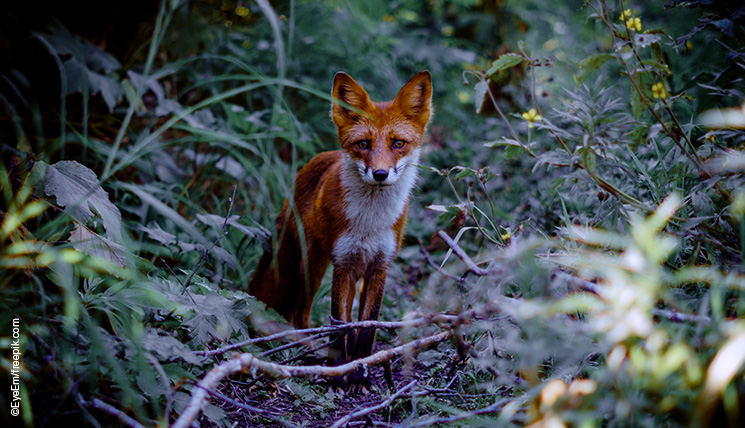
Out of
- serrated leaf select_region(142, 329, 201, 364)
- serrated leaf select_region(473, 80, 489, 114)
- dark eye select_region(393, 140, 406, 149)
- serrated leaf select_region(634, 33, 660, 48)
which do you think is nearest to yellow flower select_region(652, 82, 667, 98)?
serrated leaf select_region(634, 33, 660, 48)

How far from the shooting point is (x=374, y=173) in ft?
8.84

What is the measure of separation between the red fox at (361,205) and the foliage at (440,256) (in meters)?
0.27

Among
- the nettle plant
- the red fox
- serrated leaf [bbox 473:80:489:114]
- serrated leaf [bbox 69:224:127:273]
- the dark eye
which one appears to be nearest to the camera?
the nettle plant

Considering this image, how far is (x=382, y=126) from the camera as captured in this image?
2943 mm

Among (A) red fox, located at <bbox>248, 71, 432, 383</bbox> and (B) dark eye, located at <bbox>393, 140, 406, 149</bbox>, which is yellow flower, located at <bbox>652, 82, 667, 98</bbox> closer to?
(A) red fox, located at <bbox>248, 71, 432, 383</bbox>

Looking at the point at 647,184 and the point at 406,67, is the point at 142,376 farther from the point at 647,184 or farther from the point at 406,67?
the point at 406,67

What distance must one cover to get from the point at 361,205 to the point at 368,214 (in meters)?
0.07

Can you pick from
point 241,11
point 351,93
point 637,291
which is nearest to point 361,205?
point 351,93

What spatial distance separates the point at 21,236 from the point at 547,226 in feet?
10.4

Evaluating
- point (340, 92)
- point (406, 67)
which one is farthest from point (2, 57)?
point (406, 67)

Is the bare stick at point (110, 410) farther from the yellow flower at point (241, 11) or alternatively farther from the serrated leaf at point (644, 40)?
the yellow flower at point (241, 11)

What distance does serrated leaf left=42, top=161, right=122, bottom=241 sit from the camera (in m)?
1.80

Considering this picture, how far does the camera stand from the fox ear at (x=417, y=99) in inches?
118

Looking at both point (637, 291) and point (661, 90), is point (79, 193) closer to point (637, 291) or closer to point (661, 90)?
point (637, 291)
